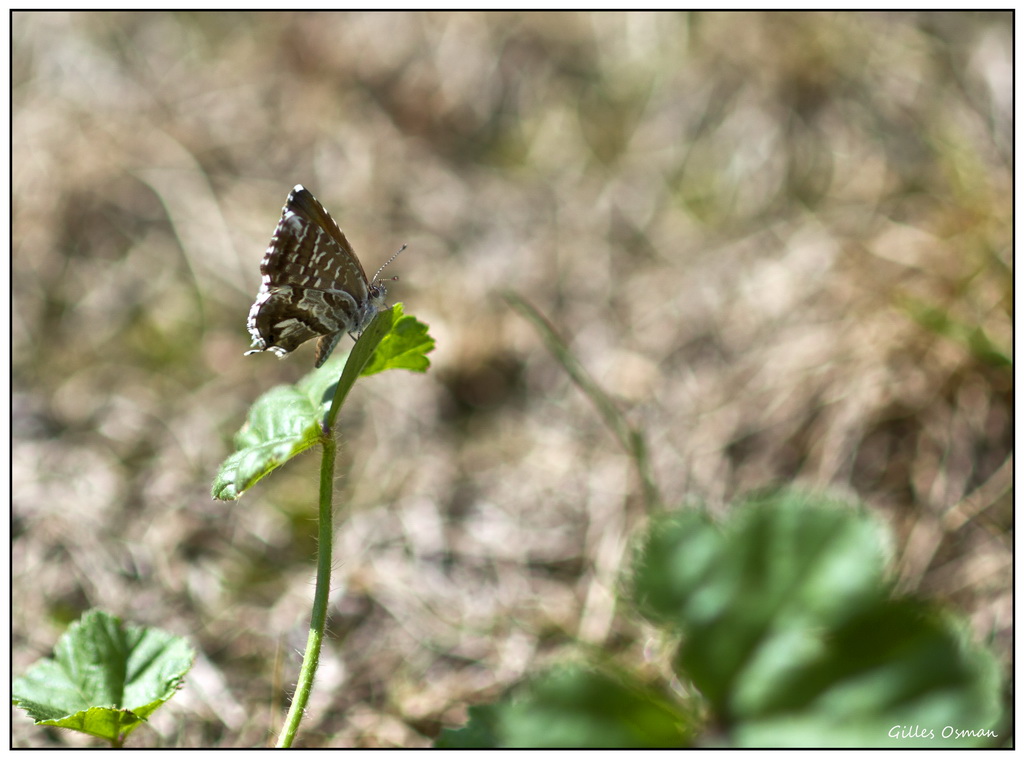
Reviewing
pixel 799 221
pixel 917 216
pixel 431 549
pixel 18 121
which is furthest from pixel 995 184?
pixel 18 121

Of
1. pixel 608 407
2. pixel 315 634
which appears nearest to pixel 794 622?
pixel 315 634

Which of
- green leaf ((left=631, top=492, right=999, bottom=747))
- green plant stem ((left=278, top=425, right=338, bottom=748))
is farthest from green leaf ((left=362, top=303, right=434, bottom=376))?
green leaf ((left=631, top=492, right=999, bottom=747))

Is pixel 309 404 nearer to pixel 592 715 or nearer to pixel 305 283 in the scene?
pixel 305 283

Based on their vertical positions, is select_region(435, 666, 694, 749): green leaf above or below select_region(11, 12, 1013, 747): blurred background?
below

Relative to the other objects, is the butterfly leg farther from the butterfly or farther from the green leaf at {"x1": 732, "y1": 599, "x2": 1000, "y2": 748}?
the green leaf at {"x1": 732, "y1": 599, "x2": 1000, "y2": 748}

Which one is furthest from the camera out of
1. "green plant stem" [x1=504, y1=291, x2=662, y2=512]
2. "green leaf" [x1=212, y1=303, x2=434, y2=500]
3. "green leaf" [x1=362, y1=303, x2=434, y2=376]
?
"green plant stem" [x1=504, y1=291, x2=662, y2=512]

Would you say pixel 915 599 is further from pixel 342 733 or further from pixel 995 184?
pixel 995 184
